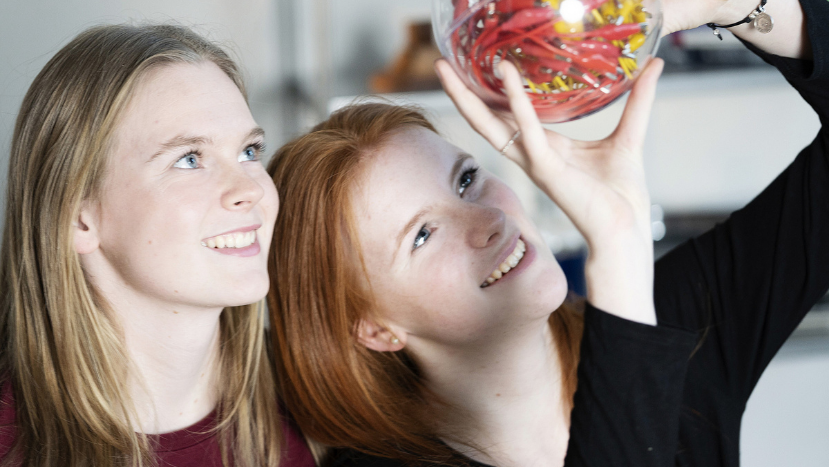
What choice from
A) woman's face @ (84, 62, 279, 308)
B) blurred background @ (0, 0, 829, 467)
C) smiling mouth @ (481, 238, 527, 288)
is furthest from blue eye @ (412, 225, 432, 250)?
blurred background @ (0, 0, 829, 467)

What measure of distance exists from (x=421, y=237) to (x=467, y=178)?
14cm

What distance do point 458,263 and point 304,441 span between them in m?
0.40

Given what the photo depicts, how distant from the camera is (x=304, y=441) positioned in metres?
1.17

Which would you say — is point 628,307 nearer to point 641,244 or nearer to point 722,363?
point 641,244

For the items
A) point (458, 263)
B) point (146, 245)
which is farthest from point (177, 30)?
point (458, 263)

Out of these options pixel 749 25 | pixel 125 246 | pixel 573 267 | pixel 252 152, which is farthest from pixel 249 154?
pixel 573 267

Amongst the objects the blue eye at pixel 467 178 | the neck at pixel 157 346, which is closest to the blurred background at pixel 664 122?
the blue eye at pixel 467 178

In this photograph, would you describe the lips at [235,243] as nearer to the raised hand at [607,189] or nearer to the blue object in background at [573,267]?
the raised hand at [607,189]

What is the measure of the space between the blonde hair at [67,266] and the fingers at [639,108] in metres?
0.59

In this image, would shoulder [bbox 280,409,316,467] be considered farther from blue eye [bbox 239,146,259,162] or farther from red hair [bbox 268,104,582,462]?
blue eye [bbox 239,146,259,162]

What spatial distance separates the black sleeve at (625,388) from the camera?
747 millimetres

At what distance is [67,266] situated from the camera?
37.6 inches

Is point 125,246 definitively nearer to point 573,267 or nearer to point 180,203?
point 180,203

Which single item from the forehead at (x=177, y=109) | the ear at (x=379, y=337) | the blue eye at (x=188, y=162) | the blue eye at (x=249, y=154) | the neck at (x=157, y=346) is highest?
the forehead at (x=177, y=109)
